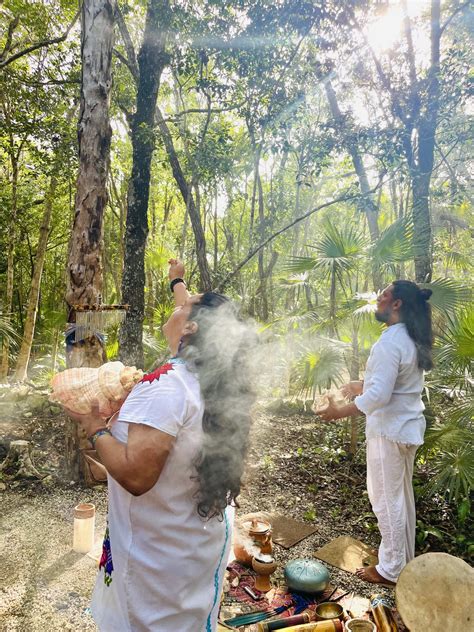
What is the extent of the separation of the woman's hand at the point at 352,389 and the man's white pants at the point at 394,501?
34cm

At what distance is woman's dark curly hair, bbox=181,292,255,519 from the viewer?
49.8 inches

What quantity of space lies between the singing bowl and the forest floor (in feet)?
1.08

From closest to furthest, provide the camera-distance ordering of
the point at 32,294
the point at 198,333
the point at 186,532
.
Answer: the point at 186,532
the point at 198,333
the point at 32,294

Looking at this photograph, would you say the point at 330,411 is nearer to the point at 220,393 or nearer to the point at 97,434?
the point at 220,393

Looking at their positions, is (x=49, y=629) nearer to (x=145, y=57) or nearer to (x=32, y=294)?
(x=145, y=57)

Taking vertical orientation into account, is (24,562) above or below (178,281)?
below

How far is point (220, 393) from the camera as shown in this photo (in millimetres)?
1321

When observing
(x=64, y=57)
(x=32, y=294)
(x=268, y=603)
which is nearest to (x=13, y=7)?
(x=64, y=57)

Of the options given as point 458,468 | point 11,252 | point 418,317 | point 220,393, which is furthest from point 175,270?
point 11,252

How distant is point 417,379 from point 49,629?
2.67 meters

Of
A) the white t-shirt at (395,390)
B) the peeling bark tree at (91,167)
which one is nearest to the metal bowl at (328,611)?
the white t-shirt at (395,390)

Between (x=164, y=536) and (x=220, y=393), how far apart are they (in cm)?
43

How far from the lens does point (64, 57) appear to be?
246 inches

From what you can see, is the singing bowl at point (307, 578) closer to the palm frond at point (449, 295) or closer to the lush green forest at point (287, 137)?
the lush green forest at point (287, 137)
